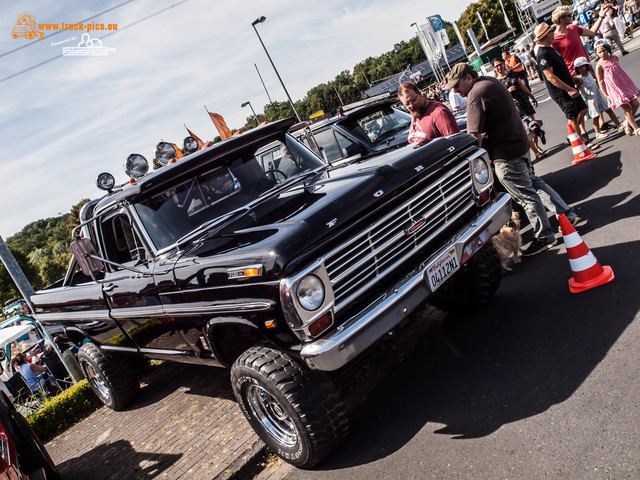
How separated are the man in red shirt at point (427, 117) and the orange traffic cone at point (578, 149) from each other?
2.95 meters

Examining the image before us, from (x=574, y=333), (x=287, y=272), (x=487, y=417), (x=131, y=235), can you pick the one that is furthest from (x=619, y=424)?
(x=131, y=235)

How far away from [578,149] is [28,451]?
8191 millimetres

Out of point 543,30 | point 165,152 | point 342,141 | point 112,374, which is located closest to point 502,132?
point 543,30

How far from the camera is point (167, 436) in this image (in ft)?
16.5

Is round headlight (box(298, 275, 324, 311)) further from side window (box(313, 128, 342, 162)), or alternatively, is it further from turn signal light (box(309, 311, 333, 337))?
side window (box(313, 128, 342, 162))

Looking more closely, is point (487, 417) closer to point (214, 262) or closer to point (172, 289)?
point (214, 262)

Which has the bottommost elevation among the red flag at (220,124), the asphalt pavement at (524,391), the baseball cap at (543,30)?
the asphalt pavement at (524,391)

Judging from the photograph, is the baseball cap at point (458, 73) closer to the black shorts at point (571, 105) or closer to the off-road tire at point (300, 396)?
the black shorts at point (571, 105)

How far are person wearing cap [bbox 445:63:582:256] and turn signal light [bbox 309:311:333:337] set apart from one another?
286cm

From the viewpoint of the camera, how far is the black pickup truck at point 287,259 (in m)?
3.09

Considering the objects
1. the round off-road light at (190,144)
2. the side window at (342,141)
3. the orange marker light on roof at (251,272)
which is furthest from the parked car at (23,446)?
the side window at (342,141)

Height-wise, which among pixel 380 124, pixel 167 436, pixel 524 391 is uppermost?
pixel 380 124

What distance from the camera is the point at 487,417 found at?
10.8 feet

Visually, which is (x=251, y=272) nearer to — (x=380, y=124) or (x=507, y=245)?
(x=507, y=245)
